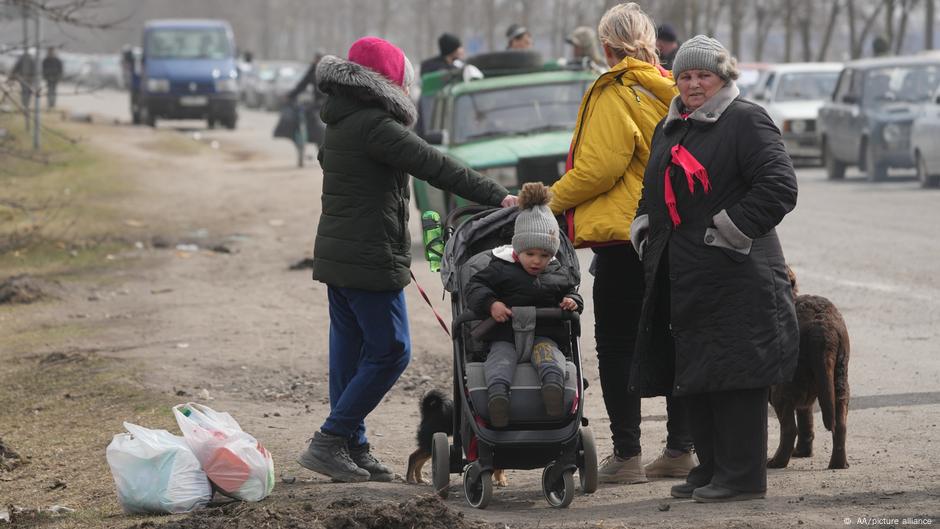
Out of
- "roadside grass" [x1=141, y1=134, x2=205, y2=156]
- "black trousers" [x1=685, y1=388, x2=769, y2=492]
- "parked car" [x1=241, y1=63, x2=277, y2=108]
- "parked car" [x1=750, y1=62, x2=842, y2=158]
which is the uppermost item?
"black trousers" [x1=685, y1=388, x2=769, y2=492]

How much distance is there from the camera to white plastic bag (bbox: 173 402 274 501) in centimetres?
614

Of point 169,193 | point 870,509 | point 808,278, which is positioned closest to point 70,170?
point 169,193

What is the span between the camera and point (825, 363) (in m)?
6.38

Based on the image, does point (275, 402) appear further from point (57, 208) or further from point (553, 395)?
point (57, 208)

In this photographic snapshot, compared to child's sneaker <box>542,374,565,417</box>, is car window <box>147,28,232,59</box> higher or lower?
lower

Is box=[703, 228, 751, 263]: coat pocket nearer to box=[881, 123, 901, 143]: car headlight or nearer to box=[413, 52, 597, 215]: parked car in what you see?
box=[413, 52, 597, 215]: parked car

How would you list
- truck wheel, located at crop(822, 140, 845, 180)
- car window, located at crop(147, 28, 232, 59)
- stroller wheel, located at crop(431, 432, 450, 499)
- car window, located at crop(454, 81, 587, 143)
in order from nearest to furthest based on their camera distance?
stroller wheel, located at crop(431, 432, 450, 499) < car window, located at crop(454, 81, 587, 143) < truck wheel, located at crop(822, 140, 845, 180) < car window, located at crop(147, 28, 232, 59)

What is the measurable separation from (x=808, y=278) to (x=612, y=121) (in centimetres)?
716

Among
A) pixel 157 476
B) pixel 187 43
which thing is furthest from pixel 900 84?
pixel 187 43

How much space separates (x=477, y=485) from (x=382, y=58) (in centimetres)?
184

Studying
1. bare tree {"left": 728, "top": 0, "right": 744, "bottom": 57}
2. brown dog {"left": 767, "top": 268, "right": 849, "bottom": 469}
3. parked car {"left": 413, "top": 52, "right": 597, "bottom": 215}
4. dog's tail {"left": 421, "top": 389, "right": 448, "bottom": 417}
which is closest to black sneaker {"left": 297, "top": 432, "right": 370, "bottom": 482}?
dog's tail {"left": 421, "top": 389, "right": 448, "bottom": 417}

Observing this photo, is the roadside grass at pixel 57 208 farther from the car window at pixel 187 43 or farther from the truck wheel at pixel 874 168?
the truck wheel at pixel 874 168

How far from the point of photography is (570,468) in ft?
19.7

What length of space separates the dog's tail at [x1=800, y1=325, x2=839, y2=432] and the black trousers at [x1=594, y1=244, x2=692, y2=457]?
579mm
